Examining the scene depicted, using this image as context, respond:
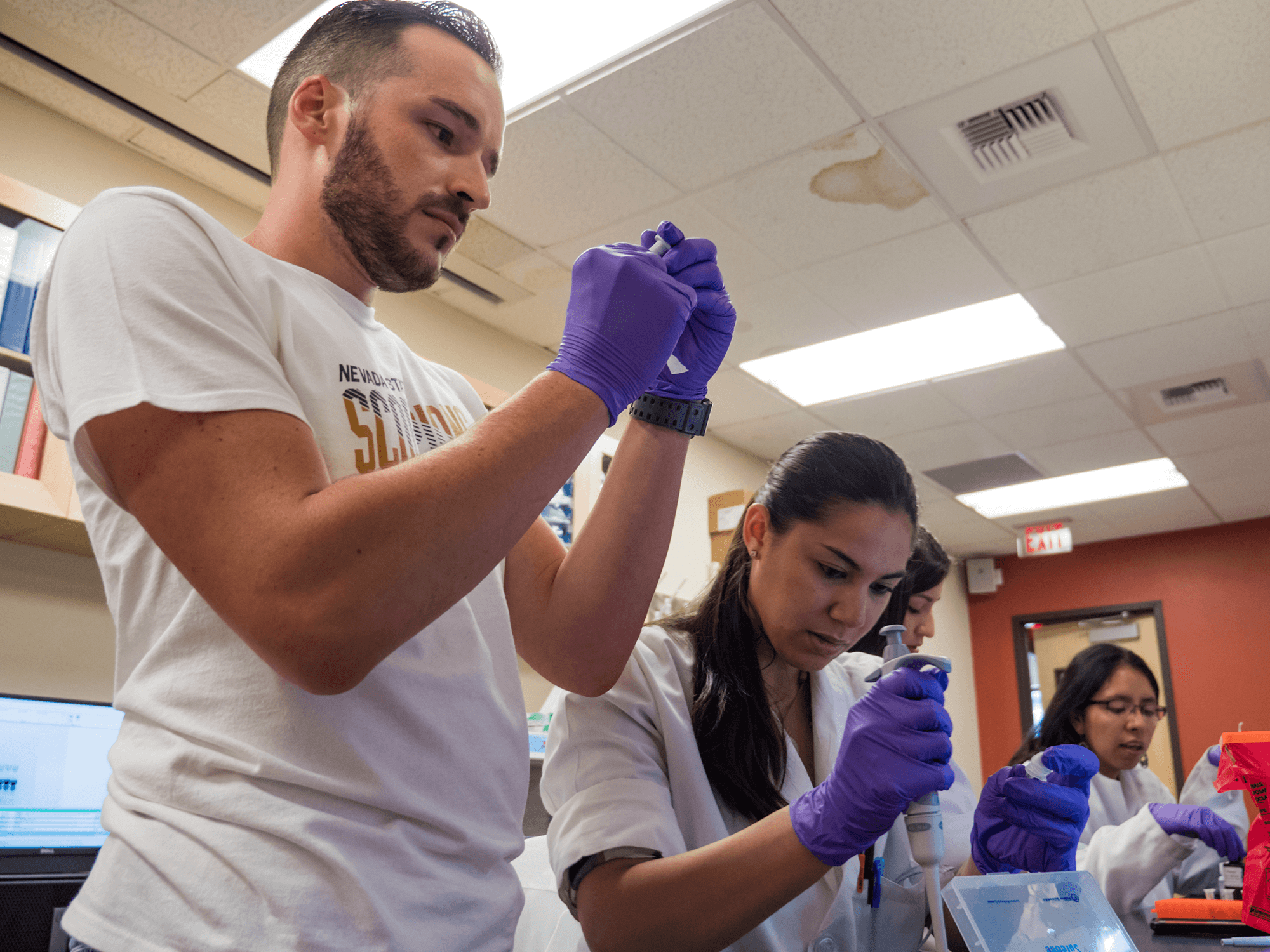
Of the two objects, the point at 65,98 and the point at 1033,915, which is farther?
the point at 65,98

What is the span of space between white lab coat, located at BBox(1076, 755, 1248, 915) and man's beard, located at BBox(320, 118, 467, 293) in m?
1.80

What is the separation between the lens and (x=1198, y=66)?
242 cm

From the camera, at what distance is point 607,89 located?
2.51 metres

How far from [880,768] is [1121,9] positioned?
214cm

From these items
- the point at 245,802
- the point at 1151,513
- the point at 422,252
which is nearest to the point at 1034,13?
the point at 422,252

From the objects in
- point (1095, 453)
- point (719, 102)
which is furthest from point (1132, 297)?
point (719, 102)

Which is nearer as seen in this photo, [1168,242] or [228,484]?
[228,484]

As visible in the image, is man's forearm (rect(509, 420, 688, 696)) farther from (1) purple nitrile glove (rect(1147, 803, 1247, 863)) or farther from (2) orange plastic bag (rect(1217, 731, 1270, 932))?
(1) purple nitrile glove (rect(1147, 803, 1247, 863))

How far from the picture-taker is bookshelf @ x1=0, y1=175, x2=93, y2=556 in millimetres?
2006

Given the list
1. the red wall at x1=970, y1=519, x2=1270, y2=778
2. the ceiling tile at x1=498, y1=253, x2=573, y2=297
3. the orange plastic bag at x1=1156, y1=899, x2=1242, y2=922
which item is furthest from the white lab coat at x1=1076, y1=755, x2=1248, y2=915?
the red wall at x1=970, y1=519, x2=1270, y2=778

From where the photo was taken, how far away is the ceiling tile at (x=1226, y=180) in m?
2.71

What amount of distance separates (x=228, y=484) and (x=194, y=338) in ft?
0.41

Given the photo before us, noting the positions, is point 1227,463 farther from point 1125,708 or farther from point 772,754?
point 772,754

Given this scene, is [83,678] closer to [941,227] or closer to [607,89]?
[607,89]
